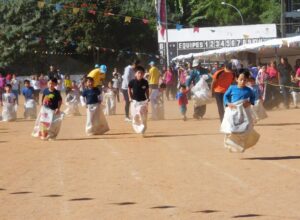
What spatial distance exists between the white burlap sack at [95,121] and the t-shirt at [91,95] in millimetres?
98

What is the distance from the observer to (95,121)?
68.0ft

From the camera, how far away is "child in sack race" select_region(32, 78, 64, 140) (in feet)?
63.7

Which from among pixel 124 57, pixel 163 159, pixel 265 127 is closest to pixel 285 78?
pixel 265 127

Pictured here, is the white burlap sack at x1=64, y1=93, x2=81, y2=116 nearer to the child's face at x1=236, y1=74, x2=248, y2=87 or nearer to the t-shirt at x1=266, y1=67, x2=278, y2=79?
the t-shirt at x1=266, y1=67, x2=278, y2=79

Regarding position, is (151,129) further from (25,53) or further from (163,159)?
(25,53)

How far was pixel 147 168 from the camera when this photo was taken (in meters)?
13.5

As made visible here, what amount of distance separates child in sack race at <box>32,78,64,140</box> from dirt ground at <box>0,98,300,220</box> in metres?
0.29

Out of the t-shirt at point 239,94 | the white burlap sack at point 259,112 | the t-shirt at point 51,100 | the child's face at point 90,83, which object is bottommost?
the white burlap sack at point 259,112

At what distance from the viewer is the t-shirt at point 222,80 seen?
64.4ft

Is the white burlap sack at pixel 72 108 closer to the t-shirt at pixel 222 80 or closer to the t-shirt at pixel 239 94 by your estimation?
the t-shirt at pixel 222 80

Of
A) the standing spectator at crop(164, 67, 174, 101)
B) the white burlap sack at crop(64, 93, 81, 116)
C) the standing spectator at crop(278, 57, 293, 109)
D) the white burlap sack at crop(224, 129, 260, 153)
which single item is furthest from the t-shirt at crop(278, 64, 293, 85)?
the white burlap sack at crop(224, 129, 260, 153)

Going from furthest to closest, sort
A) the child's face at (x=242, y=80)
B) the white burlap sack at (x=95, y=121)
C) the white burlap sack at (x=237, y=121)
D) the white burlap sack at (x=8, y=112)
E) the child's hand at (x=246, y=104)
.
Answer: the white burlap sack at (x=8, y=112) → the white burlap sack at (x=95, y=121) → the child's face at (x=242, y=80) → the child's hand at (x=246, y=104) → the white burlap sack at (x=237, y=121)

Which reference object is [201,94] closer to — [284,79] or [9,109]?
[284,79]

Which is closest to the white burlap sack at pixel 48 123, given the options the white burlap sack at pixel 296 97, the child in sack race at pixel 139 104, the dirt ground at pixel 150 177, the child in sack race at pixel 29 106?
the dirt ground at pixel 150 177
